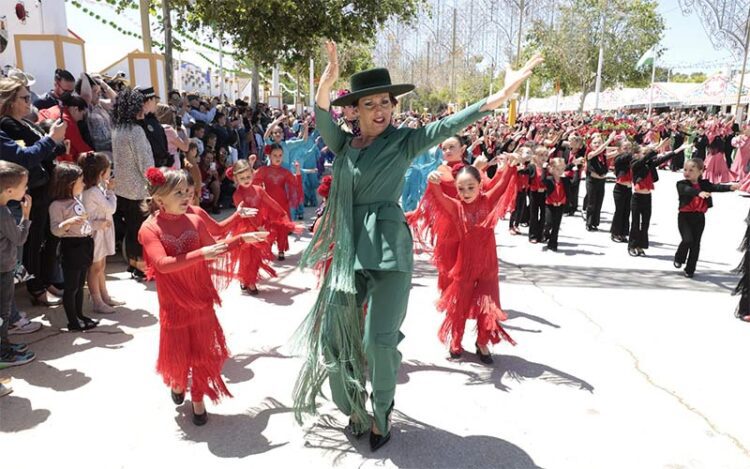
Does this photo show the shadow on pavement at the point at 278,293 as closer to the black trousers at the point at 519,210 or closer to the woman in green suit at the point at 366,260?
the woman in green suit at the point at 366,260

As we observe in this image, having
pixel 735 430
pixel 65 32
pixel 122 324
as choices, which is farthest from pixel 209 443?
pixel 65 32

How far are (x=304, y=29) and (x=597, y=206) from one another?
8.78m

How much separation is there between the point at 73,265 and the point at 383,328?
2.95 metres

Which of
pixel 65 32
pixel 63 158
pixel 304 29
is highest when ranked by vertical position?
pixel 304 29

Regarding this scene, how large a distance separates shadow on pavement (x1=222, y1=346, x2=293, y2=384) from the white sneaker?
5.79 ft

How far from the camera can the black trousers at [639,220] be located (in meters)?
7.95

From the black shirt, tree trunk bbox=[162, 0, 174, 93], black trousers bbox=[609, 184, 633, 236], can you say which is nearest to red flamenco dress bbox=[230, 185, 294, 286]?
the black shirt

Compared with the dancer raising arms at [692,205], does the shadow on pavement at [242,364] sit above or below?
below

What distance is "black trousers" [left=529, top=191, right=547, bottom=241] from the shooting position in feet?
29.1

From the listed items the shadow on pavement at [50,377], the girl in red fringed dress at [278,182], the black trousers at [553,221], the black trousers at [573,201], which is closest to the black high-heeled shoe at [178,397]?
the shadow on pavement at [50,377]

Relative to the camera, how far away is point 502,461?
113 inches

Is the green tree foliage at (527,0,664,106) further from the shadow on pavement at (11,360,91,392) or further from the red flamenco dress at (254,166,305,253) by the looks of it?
the shadow on pavement at (11,360,91,392)

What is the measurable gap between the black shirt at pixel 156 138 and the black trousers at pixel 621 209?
22.5ft

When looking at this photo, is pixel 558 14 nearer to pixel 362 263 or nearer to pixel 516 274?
A: pixel 516 274
